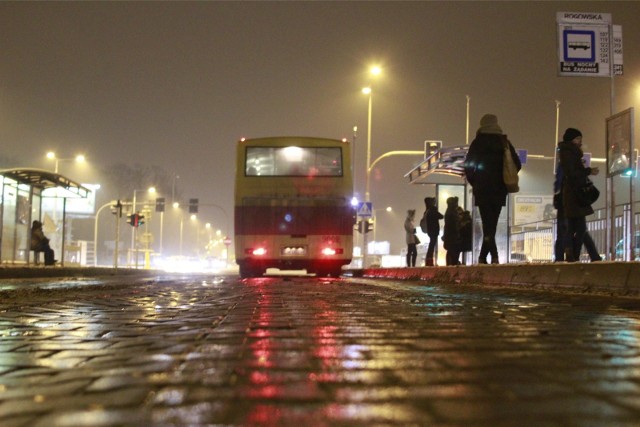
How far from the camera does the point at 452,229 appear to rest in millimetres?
16219

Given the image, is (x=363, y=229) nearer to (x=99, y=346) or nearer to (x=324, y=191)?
(x=324, y=191)

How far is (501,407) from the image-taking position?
1896 millimetres

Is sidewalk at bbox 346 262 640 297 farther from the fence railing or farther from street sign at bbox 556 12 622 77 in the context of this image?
the fence railing

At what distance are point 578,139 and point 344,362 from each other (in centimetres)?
907

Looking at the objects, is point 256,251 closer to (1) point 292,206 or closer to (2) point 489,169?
(1) point 292,206

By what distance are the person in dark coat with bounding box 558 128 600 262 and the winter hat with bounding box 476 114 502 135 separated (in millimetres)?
1042

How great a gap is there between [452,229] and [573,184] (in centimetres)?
600

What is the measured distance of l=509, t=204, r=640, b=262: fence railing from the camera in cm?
1514

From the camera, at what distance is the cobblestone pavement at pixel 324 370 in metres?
1.83

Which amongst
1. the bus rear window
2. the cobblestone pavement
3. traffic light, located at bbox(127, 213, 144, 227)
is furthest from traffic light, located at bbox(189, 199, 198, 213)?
the cobblestone pavement

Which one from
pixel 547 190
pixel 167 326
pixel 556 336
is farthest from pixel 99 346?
pixel 547 190

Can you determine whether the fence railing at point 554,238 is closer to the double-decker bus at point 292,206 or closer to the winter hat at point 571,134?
the winter hat at point 571,134

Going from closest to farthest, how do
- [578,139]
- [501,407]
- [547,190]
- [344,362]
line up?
[501,407], [344,362], [578,139], [547,190]

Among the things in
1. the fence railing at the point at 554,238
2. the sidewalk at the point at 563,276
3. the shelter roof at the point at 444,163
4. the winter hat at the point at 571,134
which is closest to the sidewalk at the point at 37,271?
the shelter roof at the point at 444,163
